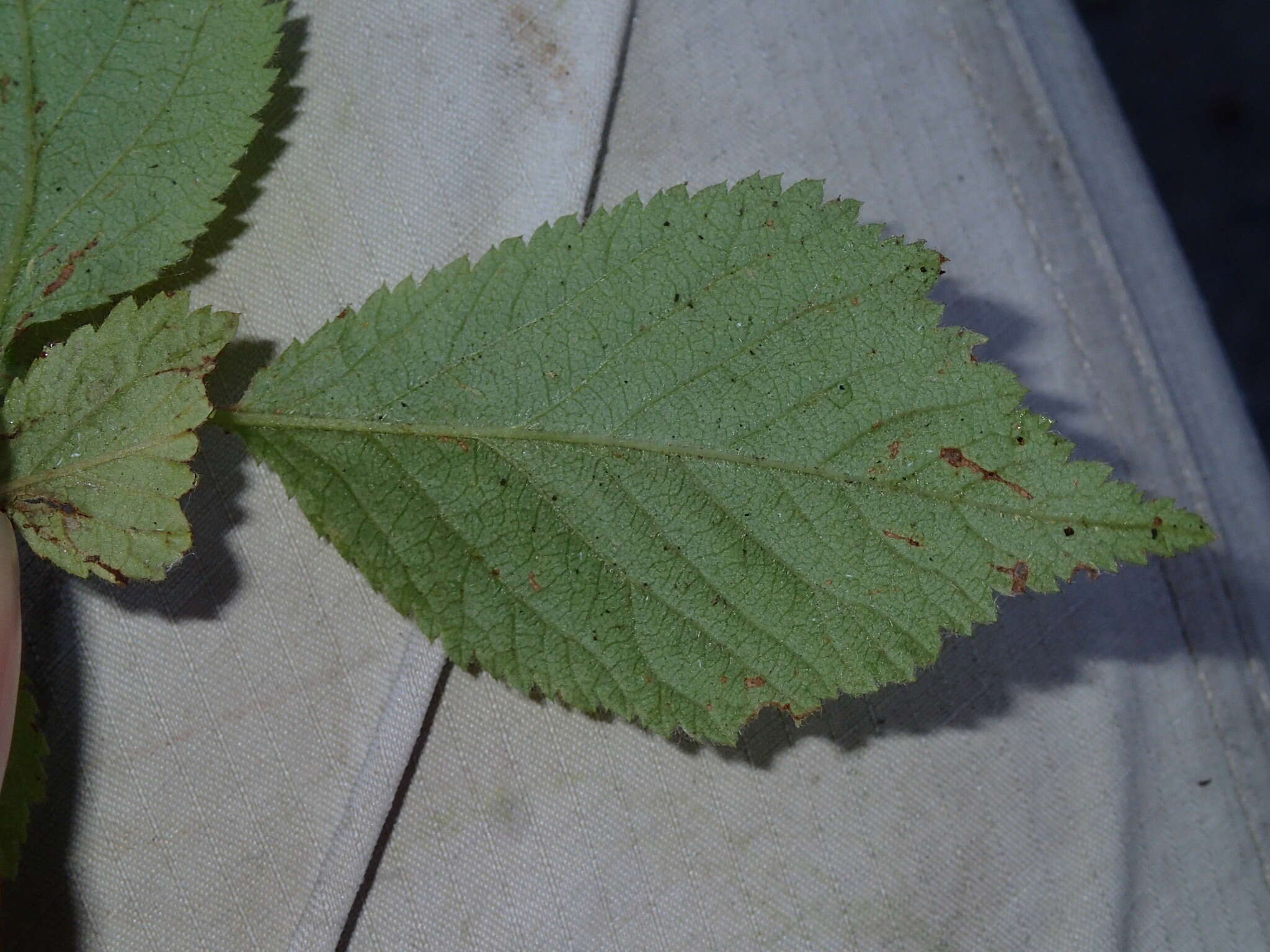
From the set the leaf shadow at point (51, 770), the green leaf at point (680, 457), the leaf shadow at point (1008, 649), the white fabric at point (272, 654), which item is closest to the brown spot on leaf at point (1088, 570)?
the green leaf at point (680, 457)

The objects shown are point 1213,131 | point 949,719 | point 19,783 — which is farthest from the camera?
point 1213,131

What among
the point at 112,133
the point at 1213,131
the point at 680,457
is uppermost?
the point at 1213,131

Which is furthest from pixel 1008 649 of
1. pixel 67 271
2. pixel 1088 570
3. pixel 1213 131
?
pixel 1213 131

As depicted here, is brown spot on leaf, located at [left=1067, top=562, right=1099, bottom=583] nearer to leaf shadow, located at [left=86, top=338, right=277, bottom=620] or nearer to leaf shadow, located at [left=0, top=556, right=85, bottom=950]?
leaf shadow, located at [left=86, top=338, right=277, bottom=620]

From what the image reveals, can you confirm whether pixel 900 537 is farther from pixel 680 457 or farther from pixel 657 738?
pixel 657 738

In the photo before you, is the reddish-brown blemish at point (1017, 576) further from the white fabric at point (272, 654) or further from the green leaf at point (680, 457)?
the white fabric at point (272, 654)

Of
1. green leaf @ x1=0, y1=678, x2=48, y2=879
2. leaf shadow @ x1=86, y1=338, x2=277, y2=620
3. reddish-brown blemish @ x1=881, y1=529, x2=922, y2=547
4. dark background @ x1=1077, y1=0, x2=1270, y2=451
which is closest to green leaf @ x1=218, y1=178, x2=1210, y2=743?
reddish-brown blemish @ x1=881, y1=529, x2=922, y2=547
